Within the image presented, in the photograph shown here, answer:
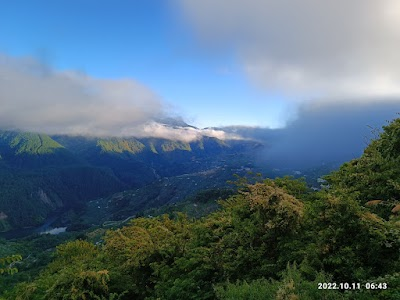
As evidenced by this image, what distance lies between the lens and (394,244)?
14.4 m

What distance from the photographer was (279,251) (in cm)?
1914

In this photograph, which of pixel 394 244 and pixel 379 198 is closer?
pixel 394 244

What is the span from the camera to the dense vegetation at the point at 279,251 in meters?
13.9

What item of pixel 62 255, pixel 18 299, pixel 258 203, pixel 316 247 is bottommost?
pixel 62 255

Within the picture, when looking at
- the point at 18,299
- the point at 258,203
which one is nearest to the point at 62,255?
the point at 18,299

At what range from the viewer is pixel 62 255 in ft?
184

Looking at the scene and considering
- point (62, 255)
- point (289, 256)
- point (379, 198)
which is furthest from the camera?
point (62, 255)

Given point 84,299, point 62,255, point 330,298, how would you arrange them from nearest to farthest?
point 330,298, point 84,299, point 62,255

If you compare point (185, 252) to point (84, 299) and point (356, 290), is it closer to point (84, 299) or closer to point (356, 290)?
point (84, 299)

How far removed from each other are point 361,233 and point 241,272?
25.1 feet

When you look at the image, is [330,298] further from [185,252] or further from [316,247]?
[185,252]

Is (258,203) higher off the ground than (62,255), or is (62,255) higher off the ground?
(258,203)

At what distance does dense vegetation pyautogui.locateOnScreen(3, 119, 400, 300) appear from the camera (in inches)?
547

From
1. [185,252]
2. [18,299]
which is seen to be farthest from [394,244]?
[18,299]
